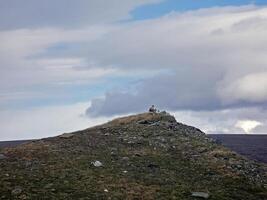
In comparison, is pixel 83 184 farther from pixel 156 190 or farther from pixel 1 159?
pixel 1 159

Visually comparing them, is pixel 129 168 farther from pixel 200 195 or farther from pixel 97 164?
pixel 200 195

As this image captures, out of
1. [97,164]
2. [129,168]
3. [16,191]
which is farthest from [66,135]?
[16,191]

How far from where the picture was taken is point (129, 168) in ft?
142

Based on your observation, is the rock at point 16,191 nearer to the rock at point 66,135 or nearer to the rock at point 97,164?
the rock at point 97,164

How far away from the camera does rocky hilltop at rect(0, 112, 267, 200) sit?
1460 inches

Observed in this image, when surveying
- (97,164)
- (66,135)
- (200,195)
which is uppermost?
(66,135)

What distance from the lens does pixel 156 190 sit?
37656mm

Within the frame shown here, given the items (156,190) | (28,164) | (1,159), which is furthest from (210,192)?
(1,159)

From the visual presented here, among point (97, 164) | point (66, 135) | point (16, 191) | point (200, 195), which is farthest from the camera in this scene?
point (66, 135)

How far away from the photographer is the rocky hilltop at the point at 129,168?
37.1m

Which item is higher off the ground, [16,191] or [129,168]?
[129,168]

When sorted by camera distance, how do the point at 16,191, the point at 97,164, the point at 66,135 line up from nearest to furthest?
the point at 16,191, the point at 97,164, the point at 66,135

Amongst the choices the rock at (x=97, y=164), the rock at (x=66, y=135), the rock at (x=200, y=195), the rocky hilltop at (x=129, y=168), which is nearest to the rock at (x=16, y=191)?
the rocky hilltop at (x=129, y=168)

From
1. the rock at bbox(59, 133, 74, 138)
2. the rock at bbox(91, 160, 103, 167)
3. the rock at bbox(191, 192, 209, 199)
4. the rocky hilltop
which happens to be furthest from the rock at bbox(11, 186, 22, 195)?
the rock at bbox(59, 133, 74, 138)
